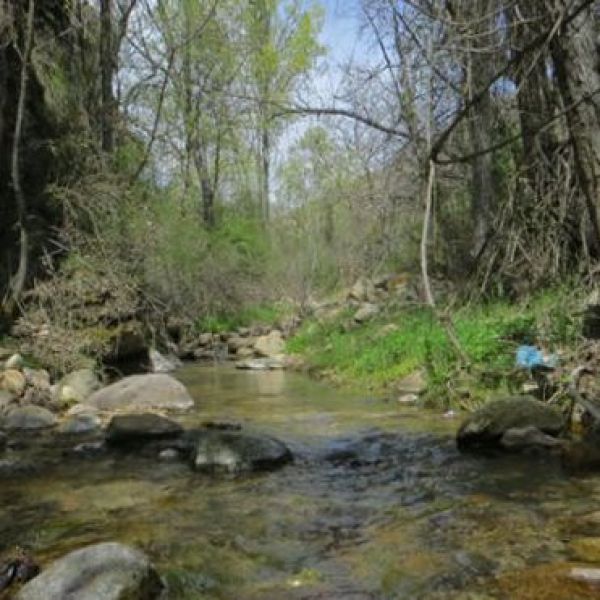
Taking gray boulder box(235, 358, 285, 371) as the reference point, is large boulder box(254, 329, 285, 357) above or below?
above

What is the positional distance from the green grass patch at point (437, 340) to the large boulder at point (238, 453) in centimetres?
264

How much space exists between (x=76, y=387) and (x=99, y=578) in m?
7.06

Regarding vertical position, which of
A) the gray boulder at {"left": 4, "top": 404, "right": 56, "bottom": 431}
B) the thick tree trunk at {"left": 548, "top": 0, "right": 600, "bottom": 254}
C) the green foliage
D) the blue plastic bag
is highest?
the thick tree trunk at {"left": 548, "top": 0, "right": 600, "bottom": 254}

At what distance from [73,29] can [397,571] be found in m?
10.7

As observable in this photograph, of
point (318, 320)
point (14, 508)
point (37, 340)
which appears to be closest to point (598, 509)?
point (14, 508)

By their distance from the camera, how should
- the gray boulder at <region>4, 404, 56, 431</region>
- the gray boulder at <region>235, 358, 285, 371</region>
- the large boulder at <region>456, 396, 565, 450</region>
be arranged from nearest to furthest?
the large boulder at <region>456, 396, 565, 450</region>, the gray boulder at <region>4, 404, 56, 431</region>, the gray boulder at <region>235, 358, 285, 371</region>

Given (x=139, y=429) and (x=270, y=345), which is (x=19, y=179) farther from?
(x=270, y=345)

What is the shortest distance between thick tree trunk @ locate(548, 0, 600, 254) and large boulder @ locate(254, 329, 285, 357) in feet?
43.6

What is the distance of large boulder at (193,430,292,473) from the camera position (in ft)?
21.2

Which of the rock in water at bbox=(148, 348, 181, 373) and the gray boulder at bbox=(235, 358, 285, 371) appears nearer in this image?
the rock in water at bbox=(148, 348, 181, 373)

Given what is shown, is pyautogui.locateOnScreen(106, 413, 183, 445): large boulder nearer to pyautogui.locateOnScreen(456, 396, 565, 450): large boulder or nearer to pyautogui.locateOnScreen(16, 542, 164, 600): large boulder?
pyautogui.locateOnScreen(456, 396, 565, 450): large boulder

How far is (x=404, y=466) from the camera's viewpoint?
6.47 metres

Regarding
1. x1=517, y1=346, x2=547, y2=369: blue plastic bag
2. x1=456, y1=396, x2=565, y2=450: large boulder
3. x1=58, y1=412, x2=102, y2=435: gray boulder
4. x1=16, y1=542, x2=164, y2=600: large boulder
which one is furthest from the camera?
x1=58, y1=412, x2=102, y2=435: gray boulder

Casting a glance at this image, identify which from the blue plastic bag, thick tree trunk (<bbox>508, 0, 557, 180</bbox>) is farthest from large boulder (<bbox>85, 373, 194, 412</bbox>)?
thick tree trunk (<bbox>508, 0, 557, 180</bbox>)
